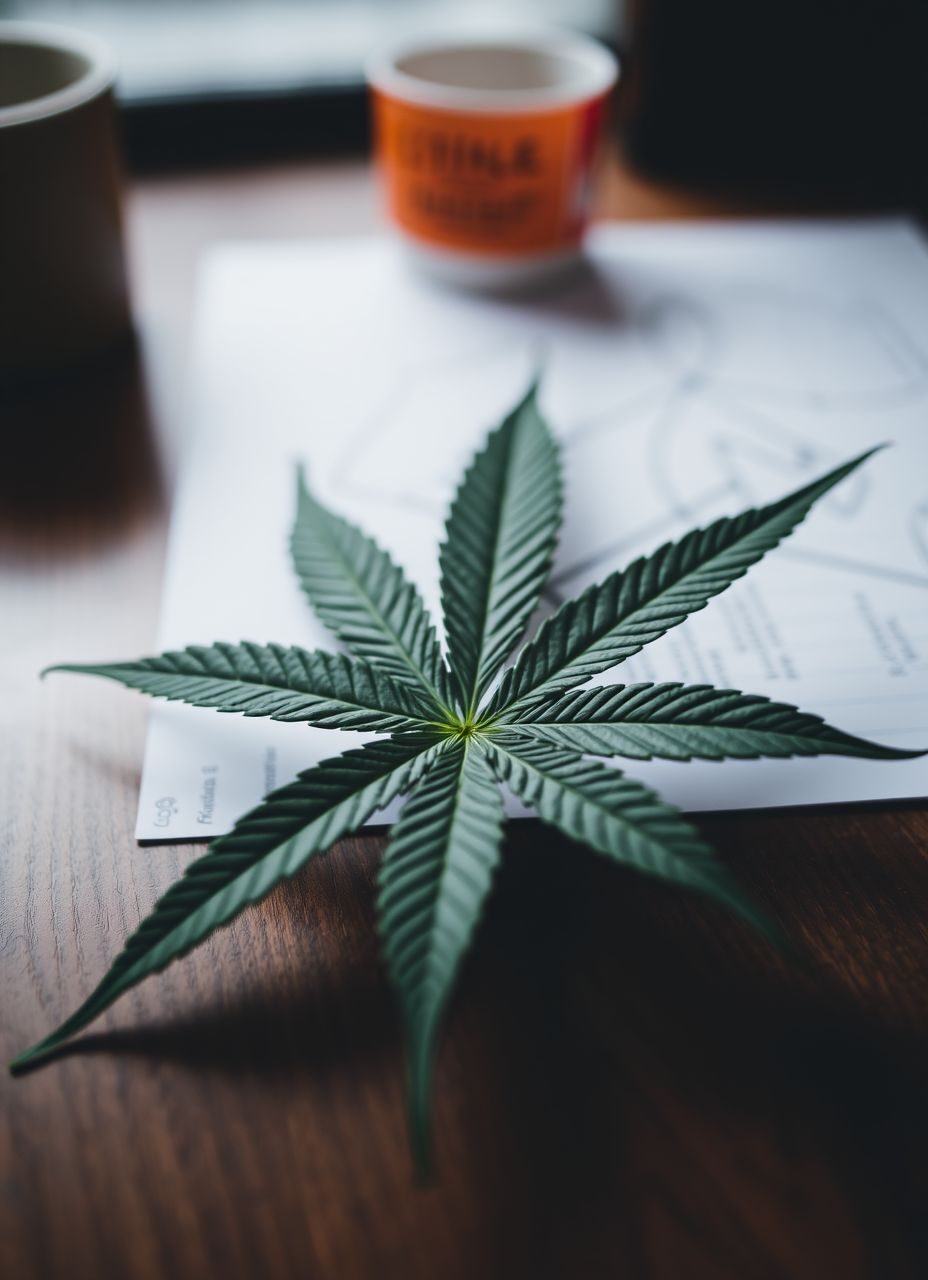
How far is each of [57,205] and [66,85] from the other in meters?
0.09

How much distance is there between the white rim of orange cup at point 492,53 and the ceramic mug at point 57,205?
0.47 ft

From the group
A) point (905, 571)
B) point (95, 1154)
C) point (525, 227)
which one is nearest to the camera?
point (95, 1154)

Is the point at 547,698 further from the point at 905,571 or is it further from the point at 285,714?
the point at 905,571

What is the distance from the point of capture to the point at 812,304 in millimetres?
552

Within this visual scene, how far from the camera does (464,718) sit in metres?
0.31

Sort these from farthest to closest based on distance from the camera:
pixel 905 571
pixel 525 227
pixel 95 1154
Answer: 1. pixel 525 227
2. pixel 905 571
3. pixel 95 1154

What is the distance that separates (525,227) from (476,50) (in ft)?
0.37

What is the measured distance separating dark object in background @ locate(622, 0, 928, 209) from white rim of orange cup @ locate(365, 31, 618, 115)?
9 centimetres

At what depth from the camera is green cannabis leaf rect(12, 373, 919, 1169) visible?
25 centimetres

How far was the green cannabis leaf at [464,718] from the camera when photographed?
0.25 m

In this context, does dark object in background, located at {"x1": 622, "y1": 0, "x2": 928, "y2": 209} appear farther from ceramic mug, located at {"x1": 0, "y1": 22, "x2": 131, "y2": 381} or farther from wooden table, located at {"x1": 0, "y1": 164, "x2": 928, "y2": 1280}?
wooden table, located at {"x1": 0, "y1": 164, "x2": 928, "y2": 1280}

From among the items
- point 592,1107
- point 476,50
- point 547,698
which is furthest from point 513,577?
point 476,50

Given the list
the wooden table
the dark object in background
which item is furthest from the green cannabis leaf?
the dark object in background

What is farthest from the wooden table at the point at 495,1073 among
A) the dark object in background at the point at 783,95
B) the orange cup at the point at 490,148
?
the dark object in background at the point at 783,95
